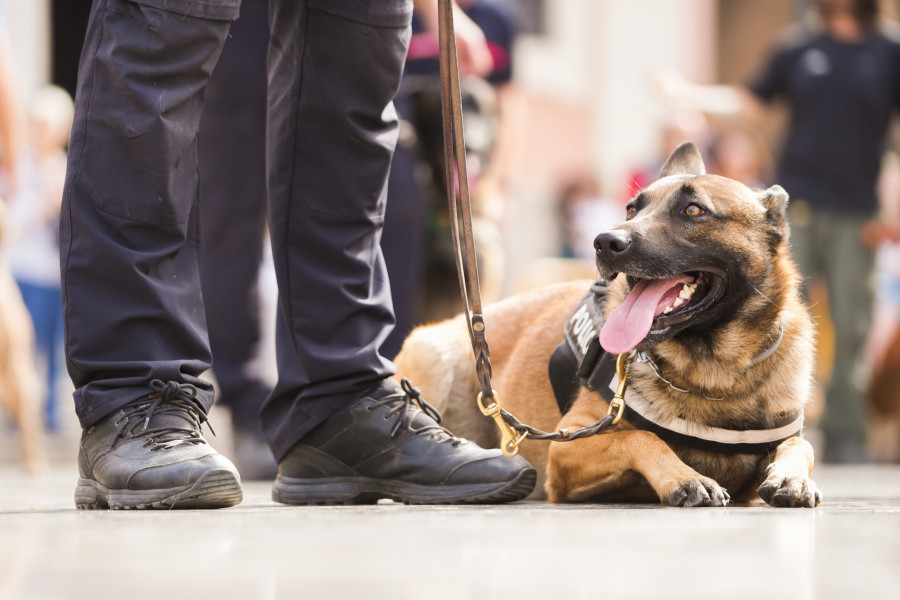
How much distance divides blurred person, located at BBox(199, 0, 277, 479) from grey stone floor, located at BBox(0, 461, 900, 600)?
1.99 metres

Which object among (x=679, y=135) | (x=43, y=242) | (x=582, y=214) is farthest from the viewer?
(x=582, y=214)

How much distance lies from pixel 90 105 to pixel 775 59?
5665mm

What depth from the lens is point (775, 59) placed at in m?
7.45

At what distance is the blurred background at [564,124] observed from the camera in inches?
226

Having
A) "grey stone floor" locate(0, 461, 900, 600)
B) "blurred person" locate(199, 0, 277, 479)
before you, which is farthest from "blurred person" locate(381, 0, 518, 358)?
"grey stone floor" locate(0, 461, 900, 600)

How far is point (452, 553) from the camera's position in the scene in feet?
5.98

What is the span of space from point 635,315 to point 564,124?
14.6m

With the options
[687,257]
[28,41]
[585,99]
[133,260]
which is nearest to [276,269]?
[133,260]

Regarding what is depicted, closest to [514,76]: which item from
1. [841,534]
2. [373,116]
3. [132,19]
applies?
[373,116]

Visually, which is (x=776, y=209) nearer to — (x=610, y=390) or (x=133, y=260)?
(x=610, y=390)

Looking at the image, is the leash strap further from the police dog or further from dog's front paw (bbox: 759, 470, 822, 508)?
dog's front paw (bbox: 759, 470, 822, 508)

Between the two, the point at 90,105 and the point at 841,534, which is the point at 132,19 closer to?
the point at 90,105

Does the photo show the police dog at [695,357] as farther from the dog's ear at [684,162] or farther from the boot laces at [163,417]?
the boot laces at [163,417]

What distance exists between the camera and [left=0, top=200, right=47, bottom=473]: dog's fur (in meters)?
5.46
